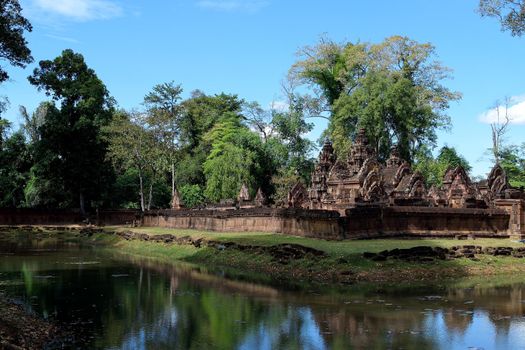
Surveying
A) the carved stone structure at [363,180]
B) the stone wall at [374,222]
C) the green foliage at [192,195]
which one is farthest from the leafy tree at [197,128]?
the stone wall at [374,222]

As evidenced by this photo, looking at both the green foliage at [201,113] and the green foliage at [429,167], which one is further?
the green foliage at [201,113]

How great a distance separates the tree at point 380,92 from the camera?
209ft

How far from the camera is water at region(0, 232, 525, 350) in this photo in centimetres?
1532

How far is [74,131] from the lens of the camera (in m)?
63.8

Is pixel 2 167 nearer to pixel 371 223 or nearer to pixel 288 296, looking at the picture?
pixel 371 223

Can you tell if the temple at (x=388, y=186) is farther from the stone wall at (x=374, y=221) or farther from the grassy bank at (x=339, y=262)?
the grassy bank at (x=339, y=262)

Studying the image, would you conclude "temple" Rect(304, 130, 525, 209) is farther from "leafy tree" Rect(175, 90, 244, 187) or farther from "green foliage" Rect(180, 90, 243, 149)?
"green foliage" Rect(180, 90, 243, 149)

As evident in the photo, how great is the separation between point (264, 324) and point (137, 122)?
4820cm

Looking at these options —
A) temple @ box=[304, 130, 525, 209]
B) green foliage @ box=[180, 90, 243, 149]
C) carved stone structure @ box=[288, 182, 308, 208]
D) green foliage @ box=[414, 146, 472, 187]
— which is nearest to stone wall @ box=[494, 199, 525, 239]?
temple @ box=[304, 130, 525, 209]

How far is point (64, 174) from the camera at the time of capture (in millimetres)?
64188

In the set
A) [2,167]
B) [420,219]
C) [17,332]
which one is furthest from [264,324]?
[2,167]

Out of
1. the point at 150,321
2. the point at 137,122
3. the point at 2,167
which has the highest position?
the point at 137,122

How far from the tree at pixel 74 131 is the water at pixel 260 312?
36.0m

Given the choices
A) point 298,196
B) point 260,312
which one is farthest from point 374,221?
point 298,196
